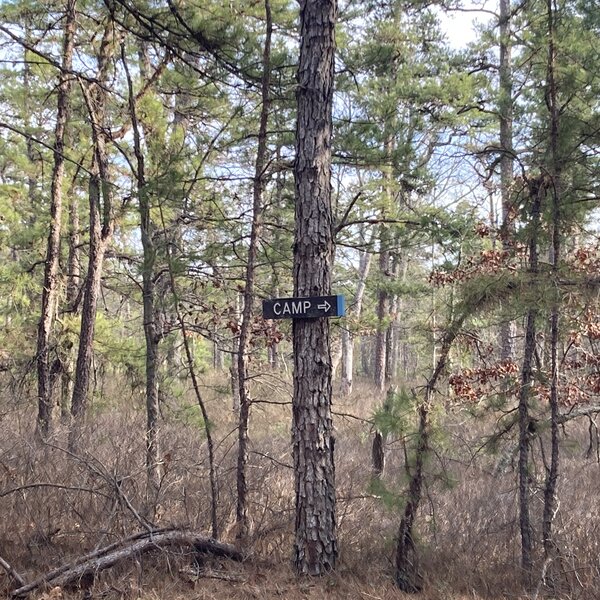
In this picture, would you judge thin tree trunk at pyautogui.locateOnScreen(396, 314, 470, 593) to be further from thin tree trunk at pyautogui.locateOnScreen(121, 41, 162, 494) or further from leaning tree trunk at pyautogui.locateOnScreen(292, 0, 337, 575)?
thin tree trunk at pyautogui.locateOnScreen(121, 41, 162, 494)

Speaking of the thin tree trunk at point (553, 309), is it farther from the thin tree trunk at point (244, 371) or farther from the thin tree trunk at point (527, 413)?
the thin tree trunk at point (244, 371)

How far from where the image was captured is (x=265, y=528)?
5148 millimetres

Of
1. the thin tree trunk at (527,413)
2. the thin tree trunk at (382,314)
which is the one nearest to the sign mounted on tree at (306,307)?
the thin tree trunk at (527,413)

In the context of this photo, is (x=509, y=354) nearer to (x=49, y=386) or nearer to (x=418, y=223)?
(x=418, y=223)

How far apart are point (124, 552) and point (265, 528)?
159cm

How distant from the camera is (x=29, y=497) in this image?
5238 mm

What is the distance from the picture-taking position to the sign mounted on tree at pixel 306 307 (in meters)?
4.06

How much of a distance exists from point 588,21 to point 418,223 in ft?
10.3

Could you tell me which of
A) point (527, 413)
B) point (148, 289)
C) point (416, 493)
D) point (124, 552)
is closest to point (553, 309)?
point (527, 413)

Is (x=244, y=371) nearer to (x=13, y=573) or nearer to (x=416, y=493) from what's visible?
(x=416, y=493)

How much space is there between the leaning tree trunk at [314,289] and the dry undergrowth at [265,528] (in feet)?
1.04

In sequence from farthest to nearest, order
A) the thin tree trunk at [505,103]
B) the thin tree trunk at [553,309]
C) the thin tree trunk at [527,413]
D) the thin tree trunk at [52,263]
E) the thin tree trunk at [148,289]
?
the thin tree trunk at [505,103] → the thin tree trunk at [52,263] → the thin tree trunk at [148,289] → the thin tree trunk at [527,413] → the thin tree trunk at [553,309]

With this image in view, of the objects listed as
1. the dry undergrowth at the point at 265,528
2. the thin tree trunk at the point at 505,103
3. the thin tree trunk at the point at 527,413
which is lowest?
the dry undergrowth at the point at 265,528

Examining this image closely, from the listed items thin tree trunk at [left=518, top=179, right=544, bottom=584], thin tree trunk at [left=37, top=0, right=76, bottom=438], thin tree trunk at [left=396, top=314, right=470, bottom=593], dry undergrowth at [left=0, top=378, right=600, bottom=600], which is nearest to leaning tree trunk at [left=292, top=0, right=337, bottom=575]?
dry undergrowth at [left=0, top=378, right=600, bottom=600]
